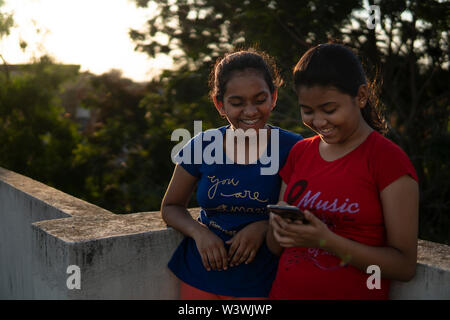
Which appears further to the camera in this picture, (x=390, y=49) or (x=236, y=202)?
(x=390, y=49)

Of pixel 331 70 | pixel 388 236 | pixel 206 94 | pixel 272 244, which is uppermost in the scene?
pixel 206 94

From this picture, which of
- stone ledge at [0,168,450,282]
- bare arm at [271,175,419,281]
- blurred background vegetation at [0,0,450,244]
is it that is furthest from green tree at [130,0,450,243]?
bare arm at [271,175,419,281]

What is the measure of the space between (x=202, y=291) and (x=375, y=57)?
5238 millimetres

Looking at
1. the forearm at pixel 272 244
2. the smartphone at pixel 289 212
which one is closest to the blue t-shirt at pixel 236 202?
the forearm at pixel 272 244

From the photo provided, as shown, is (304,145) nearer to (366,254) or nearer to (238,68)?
(238,68)

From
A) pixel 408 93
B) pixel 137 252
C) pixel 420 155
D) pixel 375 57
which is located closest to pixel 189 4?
pixel 375 57

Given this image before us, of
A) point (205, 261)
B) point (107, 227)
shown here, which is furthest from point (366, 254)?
point (107, 227)

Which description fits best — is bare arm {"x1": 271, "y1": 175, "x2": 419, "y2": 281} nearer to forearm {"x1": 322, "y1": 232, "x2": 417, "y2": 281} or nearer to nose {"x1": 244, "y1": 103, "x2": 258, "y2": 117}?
forearm {"x1": 322, "y1": 232, "x2": 417, "y2": 281}

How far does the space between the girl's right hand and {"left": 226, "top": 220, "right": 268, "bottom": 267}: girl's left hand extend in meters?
0.04

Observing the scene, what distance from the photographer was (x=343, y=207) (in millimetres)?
2096

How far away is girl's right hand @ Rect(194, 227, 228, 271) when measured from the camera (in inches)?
98.7

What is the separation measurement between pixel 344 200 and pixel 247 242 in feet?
1.87
